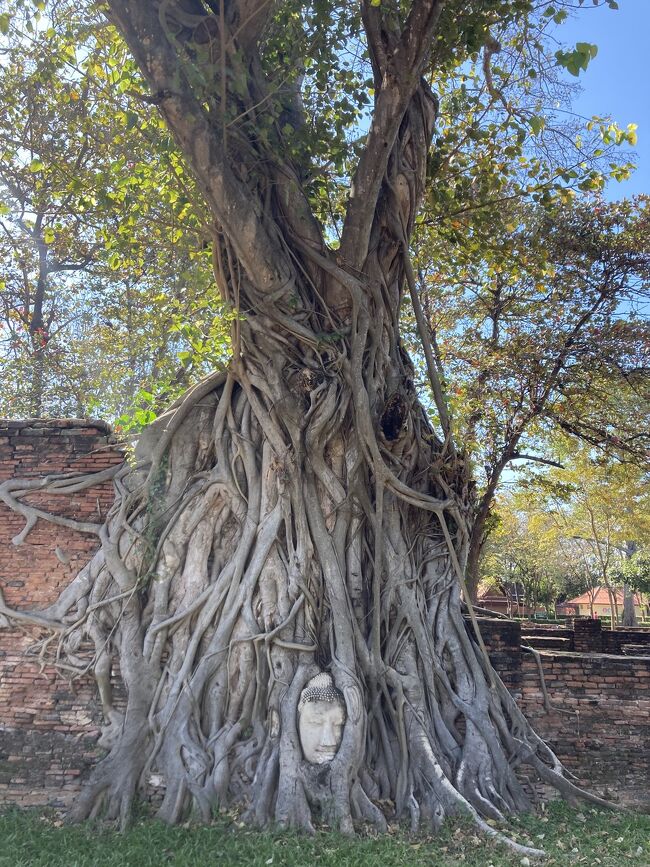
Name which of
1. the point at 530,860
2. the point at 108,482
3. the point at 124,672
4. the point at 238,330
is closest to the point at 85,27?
the point at 238,330

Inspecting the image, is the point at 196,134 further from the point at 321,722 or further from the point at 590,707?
the point at 590,707

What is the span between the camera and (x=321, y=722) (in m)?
4.88

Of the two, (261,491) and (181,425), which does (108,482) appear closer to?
(181,425)

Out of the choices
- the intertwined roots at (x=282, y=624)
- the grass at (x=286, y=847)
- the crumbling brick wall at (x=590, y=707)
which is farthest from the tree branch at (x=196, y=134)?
the grass at (x=286, y=847)

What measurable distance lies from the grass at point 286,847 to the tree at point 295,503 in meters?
0.23

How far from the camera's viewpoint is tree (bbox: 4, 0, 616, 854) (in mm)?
4953

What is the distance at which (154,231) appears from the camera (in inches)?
289

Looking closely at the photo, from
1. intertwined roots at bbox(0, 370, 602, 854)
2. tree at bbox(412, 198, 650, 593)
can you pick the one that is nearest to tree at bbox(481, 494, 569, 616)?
tree at bbox(412, 198, 650, 593)

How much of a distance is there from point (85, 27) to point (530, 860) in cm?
670

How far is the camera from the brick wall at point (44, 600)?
18.1 ft

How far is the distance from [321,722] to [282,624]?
0.73 metres

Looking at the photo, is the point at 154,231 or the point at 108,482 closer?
the point at 108,482

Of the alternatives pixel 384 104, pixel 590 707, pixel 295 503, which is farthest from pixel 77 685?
pixel 384 104

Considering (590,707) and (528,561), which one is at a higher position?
(528,561)
